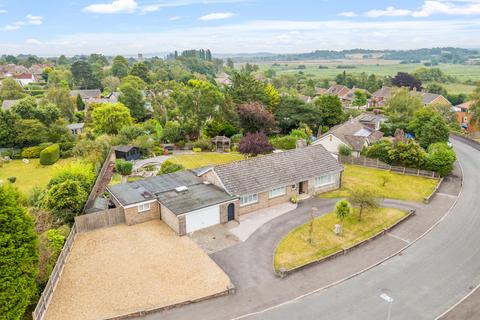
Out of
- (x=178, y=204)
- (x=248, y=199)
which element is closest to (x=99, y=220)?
(x=178, y=204)

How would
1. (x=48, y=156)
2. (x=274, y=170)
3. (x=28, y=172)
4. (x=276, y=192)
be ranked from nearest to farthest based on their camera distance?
(x=276, y=192)
(x=274, y=170)
(x=28, y=172)
(x=48, y=156)

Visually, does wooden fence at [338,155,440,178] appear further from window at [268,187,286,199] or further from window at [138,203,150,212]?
window at [138,203,150,212]

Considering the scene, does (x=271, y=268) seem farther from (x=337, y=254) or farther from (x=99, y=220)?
(x=99, y=220)

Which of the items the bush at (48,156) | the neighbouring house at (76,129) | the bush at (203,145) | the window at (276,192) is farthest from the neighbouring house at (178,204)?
the neighbouring house at (76,129)

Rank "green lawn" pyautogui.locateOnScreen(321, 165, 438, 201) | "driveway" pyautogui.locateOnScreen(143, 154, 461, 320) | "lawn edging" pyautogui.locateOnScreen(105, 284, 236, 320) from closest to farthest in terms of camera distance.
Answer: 1. "lawn edging" pyautogui.locateOnScreen(105, 284, 236, 320)
2. "driveway" pyautogui.locateOnScreen(143, 154, 461, 320)
3. "green lawn" pyautogui.locateOnScreen(321, 165, 438, 201)

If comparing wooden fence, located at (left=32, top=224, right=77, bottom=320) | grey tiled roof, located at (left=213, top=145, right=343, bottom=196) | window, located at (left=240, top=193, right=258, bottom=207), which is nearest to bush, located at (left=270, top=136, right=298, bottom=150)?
grey tiled roof, located at (left=213, top=145, right=343, bottom=196)

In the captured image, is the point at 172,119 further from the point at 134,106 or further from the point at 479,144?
the point at 479,144

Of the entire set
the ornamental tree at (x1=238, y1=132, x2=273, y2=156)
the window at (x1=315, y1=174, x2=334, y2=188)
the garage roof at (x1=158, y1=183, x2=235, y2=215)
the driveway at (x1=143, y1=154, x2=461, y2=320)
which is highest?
the ornamental tree at (x1=238, y1=132, x2=273, y2=156)
